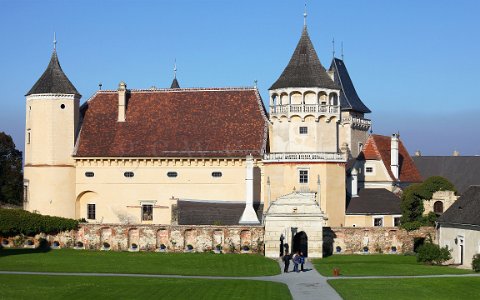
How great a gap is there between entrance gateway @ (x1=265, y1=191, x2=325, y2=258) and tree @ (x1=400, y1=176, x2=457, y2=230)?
9.45 meters

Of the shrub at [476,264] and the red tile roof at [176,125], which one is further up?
the red tile roof at [176,125]

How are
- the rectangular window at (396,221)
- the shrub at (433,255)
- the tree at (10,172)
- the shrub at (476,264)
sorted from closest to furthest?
the shrub at (476,264) < the shrub at (433,255) < the rectangular window at (396,221) < the tree at (10,172)

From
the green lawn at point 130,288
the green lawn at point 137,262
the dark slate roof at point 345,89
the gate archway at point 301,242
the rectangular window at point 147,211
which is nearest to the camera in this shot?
the green lawn at point 130,288

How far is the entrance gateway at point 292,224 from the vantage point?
68062 mm

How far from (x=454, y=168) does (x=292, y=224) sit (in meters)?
48.6

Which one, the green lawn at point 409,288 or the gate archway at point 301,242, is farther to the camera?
the gate archway at point 301,242

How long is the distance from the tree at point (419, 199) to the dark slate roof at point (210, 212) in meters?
11.3

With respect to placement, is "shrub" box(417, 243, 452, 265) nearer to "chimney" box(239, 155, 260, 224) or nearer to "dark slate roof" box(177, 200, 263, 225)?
"chimney" box(239, 155, 260, 224)

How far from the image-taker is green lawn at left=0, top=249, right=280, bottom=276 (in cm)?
5784

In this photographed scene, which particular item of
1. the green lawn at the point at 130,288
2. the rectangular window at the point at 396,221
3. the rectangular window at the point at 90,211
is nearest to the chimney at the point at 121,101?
the rectangular window at the point at 90,211

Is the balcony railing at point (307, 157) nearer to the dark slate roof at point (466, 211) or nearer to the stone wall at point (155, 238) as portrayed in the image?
the stone wall at point (155, 238)

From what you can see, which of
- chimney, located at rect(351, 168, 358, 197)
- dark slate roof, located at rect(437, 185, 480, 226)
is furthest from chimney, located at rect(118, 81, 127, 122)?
dark slate roof, located at rect(437, 185, 480, 226)

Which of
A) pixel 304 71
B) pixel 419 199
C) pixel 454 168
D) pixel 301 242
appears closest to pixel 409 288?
pixel 301 242

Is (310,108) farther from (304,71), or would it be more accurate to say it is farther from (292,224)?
(292,224)
